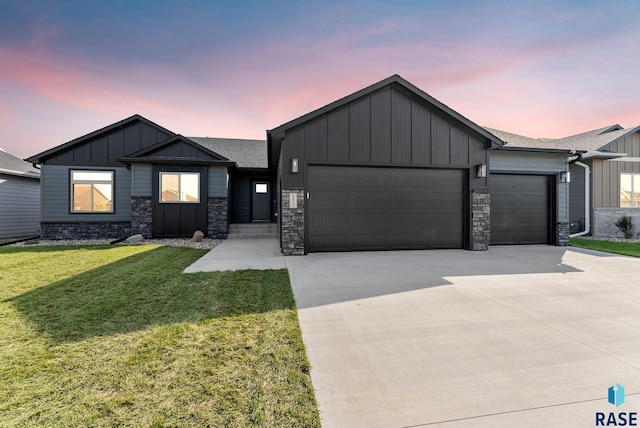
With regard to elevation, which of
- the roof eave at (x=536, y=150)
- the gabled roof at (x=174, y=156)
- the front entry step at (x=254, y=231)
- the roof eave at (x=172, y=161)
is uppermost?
the gabled roof at (x=174, y=156)

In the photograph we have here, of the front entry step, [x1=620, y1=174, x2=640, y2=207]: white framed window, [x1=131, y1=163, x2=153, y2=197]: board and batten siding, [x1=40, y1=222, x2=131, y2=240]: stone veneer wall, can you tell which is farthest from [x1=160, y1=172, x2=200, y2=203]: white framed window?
[x1=620, y1=174, x2=640, y2=207]: white framed window

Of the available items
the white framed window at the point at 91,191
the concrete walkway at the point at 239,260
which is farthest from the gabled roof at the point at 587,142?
the white framed window at the point at 91,191

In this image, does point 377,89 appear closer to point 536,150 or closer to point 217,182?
point 536,150

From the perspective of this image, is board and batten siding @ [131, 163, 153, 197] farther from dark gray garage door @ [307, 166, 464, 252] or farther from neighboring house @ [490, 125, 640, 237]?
neighboring house @ [490, 125, 640, 237]

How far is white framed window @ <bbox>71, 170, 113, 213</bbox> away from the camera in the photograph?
1133cm

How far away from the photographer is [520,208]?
9.63 metres

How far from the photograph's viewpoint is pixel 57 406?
1706 millimetres

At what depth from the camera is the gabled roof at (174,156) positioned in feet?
34.4

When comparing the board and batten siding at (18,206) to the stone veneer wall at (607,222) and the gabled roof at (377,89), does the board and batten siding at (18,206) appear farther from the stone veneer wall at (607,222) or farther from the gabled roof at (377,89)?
the stone veneer wall at (607,222)

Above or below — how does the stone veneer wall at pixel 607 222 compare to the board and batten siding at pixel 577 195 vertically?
below

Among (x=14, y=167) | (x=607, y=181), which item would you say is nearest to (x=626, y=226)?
(x=607, y=181)

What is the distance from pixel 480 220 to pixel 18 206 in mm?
19815

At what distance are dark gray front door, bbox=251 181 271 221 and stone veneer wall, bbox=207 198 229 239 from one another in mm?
3138

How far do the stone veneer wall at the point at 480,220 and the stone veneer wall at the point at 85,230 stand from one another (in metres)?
13.4
